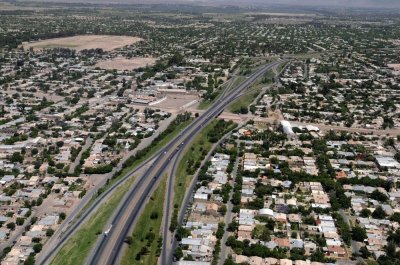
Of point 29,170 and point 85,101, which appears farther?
point 85,101

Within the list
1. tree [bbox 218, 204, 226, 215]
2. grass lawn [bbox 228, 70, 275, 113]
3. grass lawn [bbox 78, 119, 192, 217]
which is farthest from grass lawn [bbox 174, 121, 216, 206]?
grass lawn [bbox 228, 70, 275, 113]

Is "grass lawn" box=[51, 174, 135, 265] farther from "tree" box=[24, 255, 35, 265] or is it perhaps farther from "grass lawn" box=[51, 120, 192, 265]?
"tree" box=[24, 255, 35, 265]

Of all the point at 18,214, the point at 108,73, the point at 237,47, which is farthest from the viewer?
the point at 237,47

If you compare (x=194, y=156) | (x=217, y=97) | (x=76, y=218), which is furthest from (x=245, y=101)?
(x=76, y=218)

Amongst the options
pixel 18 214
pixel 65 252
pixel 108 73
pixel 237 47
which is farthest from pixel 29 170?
pixel 237 47

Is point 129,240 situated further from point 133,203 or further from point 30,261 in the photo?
point 30,261

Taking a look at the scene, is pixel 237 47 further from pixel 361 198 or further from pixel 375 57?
pixel 361 198
